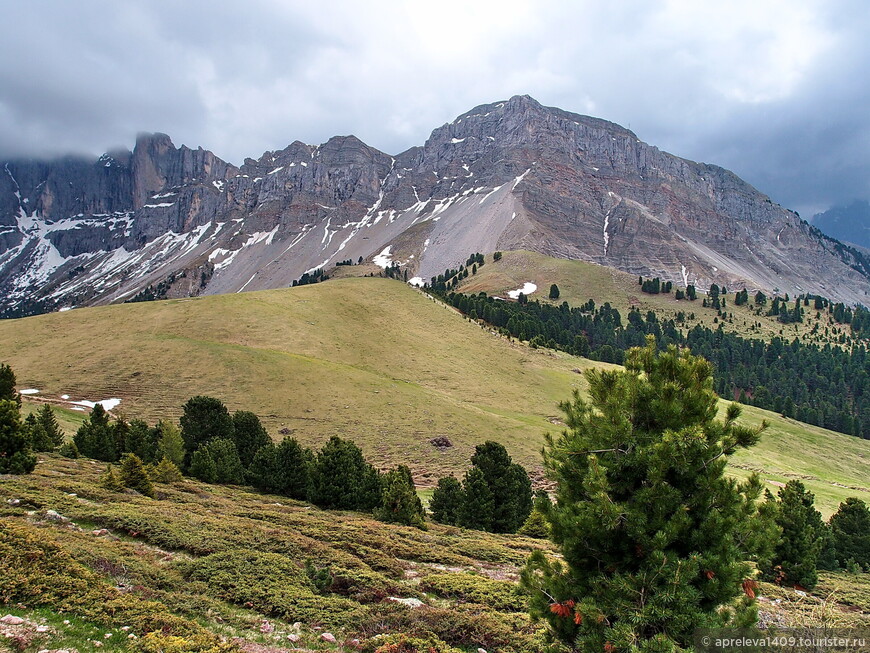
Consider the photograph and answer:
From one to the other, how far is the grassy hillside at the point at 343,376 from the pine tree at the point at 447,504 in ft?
41.8

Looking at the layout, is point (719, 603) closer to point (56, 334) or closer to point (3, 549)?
point (3, 549)

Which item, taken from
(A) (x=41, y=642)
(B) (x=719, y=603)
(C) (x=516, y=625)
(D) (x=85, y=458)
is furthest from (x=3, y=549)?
(D) (x=85, y=458)

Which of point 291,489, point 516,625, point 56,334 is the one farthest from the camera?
point 56,334

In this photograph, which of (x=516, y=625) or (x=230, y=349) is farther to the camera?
(x=230, y=349)

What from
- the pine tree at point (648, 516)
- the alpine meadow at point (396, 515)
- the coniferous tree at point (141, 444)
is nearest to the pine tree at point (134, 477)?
the alpine meadow at point (396, 515)

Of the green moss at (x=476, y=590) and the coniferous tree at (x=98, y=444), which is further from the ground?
the green moss at (x=476, y=590)

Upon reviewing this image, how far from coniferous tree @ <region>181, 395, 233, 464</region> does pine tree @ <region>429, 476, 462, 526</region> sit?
69.9 ft

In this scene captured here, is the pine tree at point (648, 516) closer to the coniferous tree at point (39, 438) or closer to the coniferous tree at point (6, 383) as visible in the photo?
the coniferous tree at point (39, 438)

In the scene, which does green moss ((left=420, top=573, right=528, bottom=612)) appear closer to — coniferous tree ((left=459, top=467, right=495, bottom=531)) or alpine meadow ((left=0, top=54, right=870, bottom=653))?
alpine meadow ((left=0, top=54, right=870, bottom=653))

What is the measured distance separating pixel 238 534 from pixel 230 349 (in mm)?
64769

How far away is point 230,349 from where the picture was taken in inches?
3105

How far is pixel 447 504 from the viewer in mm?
36906

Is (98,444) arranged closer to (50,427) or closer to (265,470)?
(50,427)

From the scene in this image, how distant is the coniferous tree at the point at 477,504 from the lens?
117 ft
